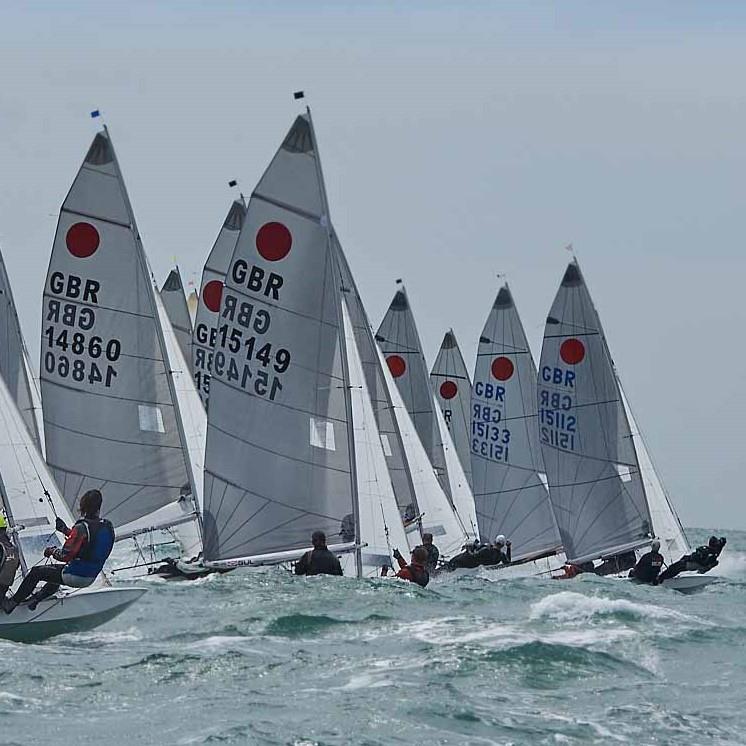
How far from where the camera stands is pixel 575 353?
34.6 meters

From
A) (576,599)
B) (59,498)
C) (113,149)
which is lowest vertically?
(576,599)

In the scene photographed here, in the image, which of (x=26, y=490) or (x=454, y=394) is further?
(x=454, y=394)

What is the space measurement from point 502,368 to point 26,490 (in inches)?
814

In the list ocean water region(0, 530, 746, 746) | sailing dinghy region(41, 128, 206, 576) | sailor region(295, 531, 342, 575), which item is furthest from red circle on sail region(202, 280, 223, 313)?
ocean water region(0, 530, 746, 746)

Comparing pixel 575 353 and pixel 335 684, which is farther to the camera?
pixel 575 353

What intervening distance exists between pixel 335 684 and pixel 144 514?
48.7ft

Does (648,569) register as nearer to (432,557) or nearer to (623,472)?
(432,557)

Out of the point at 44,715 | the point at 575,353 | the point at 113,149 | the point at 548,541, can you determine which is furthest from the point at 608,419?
the point at 44,715

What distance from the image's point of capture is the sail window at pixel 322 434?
2586 centimetres

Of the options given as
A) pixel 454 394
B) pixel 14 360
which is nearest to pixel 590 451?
pixel 14 360

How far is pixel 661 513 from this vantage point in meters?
33.6

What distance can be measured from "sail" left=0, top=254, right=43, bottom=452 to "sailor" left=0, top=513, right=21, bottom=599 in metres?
13.4

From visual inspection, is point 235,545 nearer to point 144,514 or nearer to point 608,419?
point 144,514

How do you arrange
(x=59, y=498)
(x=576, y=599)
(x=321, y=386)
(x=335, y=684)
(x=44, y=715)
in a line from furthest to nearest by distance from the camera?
(x=321, y=386), (x=576, y=599), (x=59, y=498), (x=335, y=684), (x=44, y=715)
